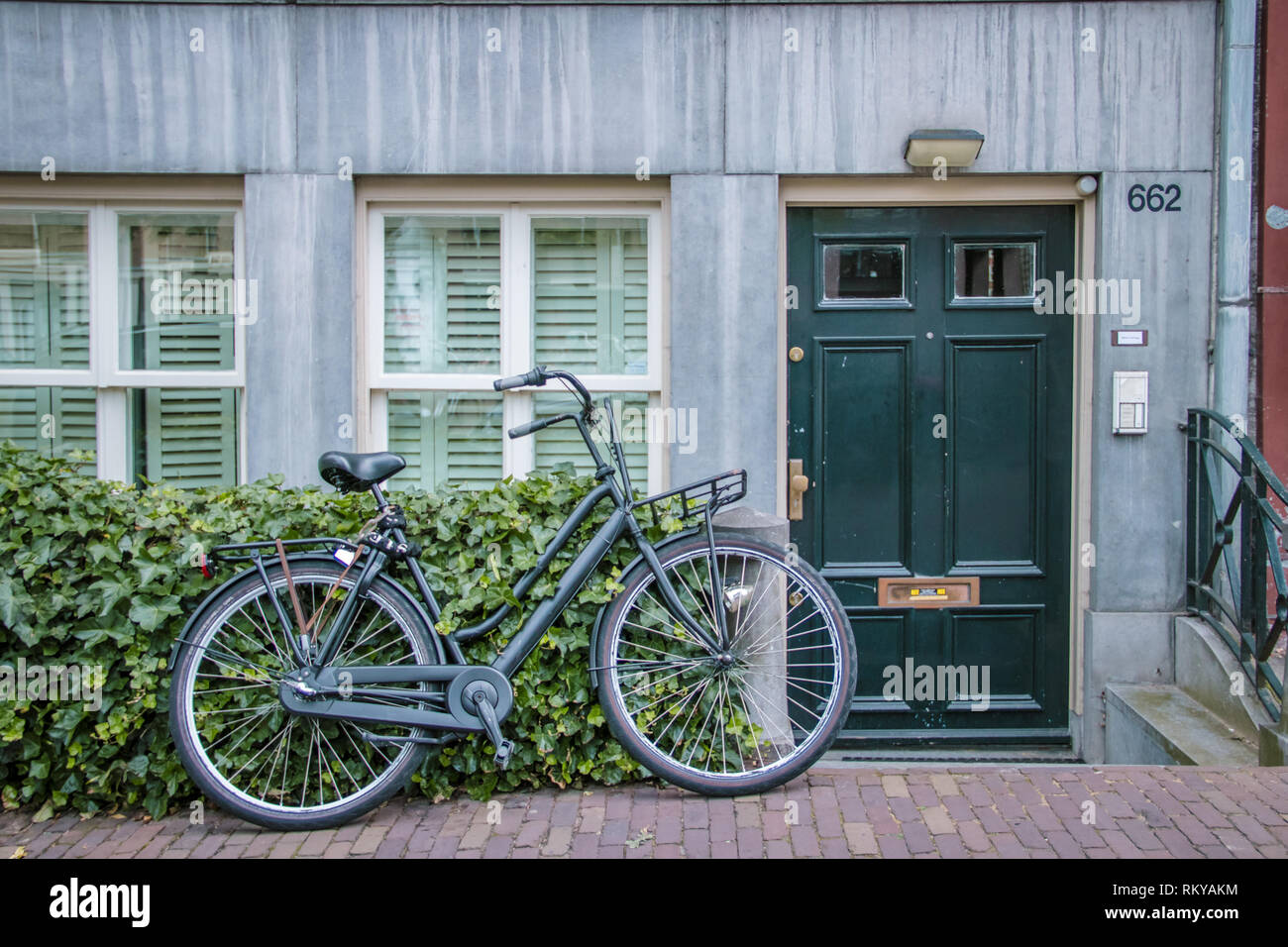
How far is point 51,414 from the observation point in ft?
18.5

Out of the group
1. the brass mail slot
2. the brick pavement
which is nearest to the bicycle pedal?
the brick pavement

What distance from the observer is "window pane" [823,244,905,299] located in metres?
5.56

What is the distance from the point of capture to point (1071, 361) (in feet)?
18.2

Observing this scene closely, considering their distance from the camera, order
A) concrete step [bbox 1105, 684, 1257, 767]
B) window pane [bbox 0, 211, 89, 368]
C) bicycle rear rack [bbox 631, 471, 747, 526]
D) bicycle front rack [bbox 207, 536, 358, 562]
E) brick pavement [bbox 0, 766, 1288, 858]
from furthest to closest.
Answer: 1. window pane [bbox 0, 211, 89, 368]
2. concrete step [bbox 1105, 684, 1257, 767]
3. bicycle rear rack [bbox 631, 471, 747, 526]
4. bicycle front rack [bbox 207, 536, 358, 562]
5. brick pavement [bbox 0, 766, 1288, 858]

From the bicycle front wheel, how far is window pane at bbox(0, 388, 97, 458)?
348 cm

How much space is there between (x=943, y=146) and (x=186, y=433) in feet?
14.3

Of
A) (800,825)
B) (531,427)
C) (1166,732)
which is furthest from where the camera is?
(1166,732)

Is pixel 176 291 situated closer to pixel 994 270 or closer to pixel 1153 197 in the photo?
pixel 994 270

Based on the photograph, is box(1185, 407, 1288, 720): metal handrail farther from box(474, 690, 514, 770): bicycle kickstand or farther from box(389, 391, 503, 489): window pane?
box(389, 391, 503, 489): window pane

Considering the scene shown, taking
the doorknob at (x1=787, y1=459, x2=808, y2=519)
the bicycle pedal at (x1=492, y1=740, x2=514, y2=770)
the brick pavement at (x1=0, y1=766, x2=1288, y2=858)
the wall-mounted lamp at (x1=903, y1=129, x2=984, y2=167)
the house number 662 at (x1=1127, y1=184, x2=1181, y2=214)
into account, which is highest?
the wall-mounted lamp at (x1=903, y1=129, x2=984, y2=167)

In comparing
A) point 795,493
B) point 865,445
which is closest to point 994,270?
point 865,445

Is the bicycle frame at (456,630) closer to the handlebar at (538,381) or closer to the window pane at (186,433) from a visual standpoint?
the handlebar at (538,381)

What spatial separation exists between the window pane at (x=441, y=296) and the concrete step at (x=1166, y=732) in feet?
12.4

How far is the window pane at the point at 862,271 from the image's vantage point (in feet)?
18.2
